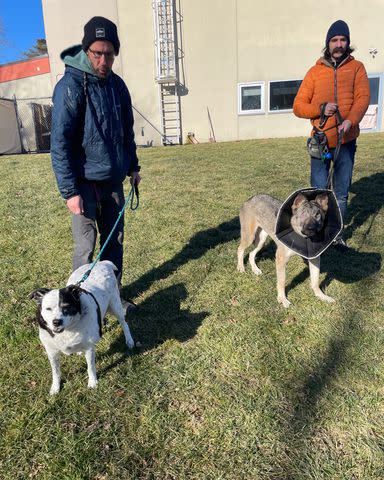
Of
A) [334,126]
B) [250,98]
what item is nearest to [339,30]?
[334,126]

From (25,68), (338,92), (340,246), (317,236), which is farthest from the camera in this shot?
(25,68)

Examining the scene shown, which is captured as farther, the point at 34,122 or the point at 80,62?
the point at 34,122

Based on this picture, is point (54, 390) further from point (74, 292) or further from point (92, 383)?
point (74, 292)

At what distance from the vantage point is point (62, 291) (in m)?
2.40

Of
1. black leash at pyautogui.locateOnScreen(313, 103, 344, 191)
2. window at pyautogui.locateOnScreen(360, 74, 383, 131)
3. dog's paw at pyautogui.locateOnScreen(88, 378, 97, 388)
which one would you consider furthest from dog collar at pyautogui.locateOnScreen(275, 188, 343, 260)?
window at pyautogui.locateOnScreen(360, 74, 383, 131)

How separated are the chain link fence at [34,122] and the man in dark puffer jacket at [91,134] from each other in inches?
655

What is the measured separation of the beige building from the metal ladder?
1.7 inches

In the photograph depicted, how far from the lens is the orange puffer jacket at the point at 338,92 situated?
4.32m

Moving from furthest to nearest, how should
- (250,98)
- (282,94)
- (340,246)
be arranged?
(250,98) → (282,94) → (340,246)

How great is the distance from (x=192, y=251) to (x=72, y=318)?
2.86m

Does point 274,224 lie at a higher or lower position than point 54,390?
higher

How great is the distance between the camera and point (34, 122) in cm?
1870

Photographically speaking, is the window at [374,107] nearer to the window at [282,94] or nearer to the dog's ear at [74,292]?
the window at [282,94]

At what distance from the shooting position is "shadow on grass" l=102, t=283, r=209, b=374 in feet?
10.6
